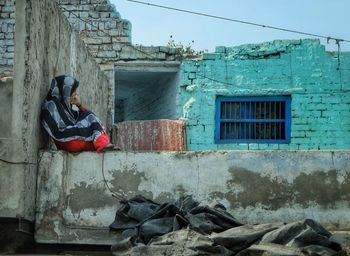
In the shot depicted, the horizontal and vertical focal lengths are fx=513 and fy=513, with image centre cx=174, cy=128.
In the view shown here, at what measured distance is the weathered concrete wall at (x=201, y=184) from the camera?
4934 millimetres

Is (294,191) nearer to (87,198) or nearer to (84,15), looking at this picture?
(87,198)

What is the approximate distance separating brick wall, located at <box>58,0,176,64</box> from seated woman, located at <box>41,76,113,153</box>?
6259 mm

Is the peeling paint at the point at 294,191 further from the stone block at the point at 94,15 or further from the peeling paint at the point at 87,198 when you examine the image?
the stone block at the point at 94,15

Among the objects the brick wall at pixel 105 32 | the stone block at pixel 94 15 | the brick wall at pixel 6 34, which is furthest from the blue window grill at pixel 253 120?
the brick wall at pixel 6 34

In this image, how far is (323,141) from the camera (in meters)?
11.3

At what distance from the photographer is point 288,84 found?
1139 centimetres

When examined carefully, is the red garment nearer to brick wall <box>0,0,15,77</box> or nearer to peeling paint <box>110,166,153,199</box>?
peeling paint <box>110,166,153,199</box>

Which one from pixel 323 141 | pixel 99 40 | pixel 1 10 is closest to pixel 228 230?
pixel 323 141

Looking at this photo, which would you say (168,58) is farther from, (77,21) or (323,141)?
(323,141)

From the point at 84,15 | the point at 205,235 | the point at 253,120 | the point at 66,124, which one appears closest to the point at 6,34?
the point at 84,15

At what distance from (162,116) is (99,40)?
7.87 ft

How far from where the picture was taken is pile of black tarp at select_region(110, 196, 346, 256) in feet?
12.2

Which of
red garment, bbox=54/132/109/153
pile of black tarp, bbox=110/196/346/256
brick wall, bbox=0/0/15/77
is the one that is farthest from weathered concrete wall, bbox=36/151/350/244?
brick wall, bbox=0/0/15/77

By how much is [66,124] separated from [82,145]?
28cm
